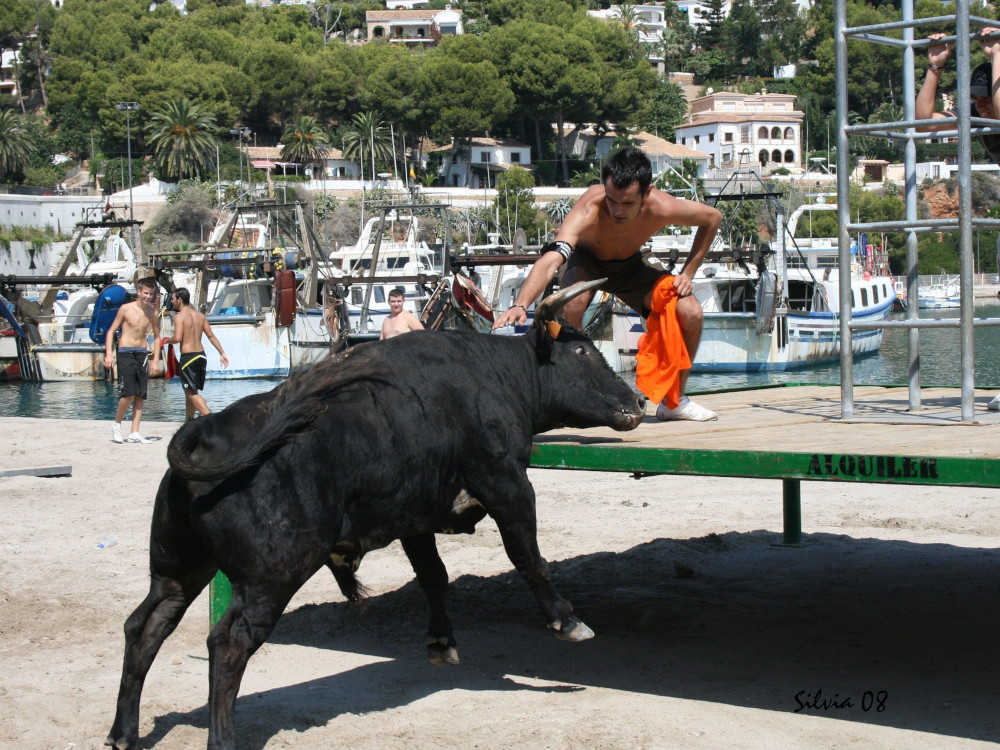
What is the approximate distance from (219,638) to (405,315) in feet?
40.8

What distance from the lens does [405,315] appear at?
17250mm

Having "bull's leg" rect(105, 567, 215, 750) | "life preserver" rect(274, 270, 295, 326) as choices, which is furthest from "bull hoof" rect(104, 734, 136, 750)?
"life preserver" rect(274, 270, 295, 326)

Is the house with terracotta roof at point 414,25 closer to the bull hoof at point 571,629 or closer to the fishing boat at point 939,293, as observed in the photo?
the fishing boat at point 939,293

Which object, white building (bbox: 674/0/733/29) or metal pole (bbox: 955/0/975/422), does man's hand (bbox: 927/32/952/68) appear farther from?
white building (bbox: 674/0/733/29)

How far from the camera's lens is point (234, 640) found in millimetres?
4941

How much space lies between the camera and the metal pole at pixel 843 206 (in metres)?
6.59

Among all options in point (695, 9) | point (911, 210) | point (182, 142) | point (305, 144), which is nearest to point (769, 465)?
point (911, 210)

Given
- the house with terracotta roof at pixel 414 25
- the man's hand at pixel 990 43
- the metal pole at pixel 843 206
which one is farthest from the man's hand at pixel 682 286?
the house with terracotta roof at pixel 414 25

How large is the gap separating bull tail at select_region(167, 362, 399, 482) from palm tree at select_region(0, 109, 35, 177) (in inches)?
4290

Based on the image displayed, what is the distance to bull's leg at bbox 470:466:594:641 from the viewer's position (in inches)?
223

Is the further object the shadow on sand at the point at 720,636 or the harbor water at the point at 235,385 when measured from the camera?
the harbor water at the point at 235,385

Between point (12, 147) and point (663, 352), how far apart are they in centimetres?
10909

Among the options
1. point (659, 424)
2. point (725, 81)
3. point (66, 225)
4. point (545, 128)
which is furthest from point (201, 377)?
point (725, 81)

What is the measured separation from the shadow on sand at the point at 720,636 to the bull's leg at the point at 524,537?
41.1 inches
